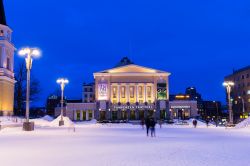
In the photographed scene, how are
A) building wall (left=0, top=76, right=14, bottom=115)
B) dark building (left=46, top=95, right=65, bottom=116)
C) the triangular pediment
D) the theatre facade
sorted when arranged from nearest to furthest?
building wall (left=0, top=76, right=14, bottom=115) → the theatre facade → the triangular pediment → dark building (left=46, top=95, right=65, bottom=116)

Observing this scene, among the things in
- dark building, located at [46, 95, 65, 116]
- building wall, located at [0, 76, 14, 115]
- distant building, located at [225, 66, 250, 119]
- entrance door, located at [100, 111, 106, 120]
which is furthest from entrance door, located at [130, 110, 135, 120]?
building wall, located at [0, 76, 14, 115]

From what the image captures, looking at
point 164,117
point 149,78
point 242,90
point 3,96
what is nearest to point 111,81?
point 149,78

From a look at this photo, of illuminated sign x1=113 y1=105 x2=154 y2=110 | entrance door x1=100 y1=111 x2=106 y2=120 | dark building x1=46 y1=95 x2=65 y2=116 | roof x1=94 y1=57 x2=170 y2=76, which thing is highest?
roof x1=94 y1=57 x2=170 y2=76

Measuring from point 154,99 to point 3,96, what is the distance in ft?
178

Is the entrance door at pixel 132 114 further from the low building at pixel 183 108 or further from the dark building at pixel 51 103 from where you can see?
the dark building at pixel 51 103

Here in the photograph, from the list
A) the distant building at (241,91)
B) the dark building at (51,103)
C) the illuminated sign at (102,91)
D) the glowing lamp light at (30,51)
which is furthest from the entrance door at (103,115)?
the glowing lamp light at (30,51)

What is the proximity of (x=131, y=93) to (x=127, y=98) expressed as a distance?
2037mm

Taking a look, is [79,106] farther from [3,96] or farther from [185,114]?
[3,96]

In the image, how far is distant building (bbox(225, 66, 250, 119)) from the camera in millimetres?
113750

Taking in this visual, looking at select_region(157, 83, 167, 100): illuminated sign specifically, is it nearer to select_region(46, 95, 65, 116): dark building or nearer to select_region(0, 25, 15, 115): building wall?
select_region(0, 25, 15, 115): building wall

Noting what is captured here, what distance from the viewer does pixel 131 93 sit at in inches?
4397

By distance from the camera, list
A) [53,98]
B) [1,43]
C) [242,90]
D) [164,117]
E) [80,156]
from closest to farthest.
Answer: [80,156] → [1,43] → [164,117] → [242,90] → [53,98]

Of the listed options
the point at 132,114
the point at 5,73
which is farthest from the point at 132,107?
the point at 5,73

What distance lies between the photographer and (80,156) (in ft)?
48.2
